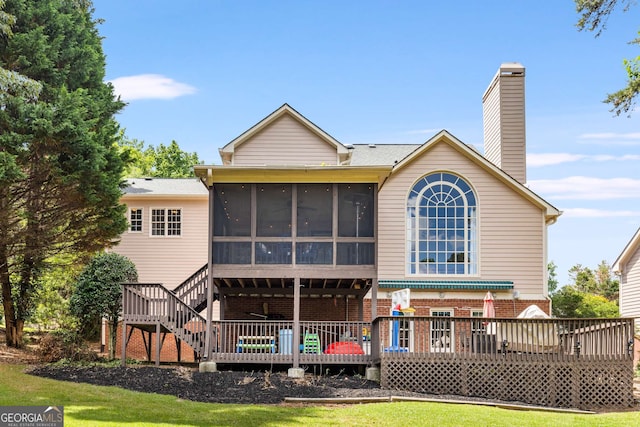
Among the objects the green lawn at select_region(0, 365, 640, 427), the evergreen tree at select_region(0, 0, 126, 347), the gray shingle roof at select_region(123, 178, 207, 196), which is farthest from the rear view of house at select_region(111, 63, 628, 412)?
the green lawn at select_region(0, 365, 640, 427)

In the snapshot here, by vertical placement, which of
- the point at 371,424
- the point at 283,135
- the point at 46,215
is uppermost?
the point at 283,135

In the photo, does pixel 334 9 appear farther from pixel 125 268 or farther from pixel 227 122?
pixel 125 268

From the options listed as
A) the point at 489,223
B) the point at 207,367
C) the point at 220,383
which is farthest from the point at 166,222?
the point at 220,383

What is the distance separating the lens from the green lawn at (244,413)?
1124 cm

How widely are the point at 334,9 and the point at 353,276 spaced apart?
1005cm

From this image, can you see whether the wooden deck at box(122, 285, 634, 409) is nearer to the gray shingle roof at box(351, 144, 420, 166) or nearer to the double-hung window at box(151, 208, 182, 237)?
the gray shingle roof at box(351, 144, 420, 166)

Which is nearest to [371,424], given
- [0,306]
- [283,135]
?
[283,135]

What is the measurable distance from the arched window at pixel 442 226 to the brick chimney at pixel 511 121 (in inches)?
83.0

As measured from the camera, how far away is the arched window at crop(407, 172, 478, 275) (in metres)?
→ 23.1

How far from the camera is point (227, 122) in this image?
1212 inches

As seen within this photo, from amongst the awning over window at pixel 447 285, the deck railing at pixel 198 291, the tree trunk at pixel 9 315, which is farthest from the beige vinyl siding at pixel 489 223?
the tree trunk at pixel 9 315

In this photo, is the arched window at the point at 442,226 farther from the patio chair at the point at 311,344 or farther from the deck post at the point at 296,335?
the deck post at the point at 296,335

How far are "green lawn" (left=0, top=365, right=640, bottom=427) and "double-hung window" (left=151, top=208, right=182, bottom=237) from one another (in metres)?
11.3

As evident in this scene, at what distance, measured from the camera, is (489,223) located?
23.2m
